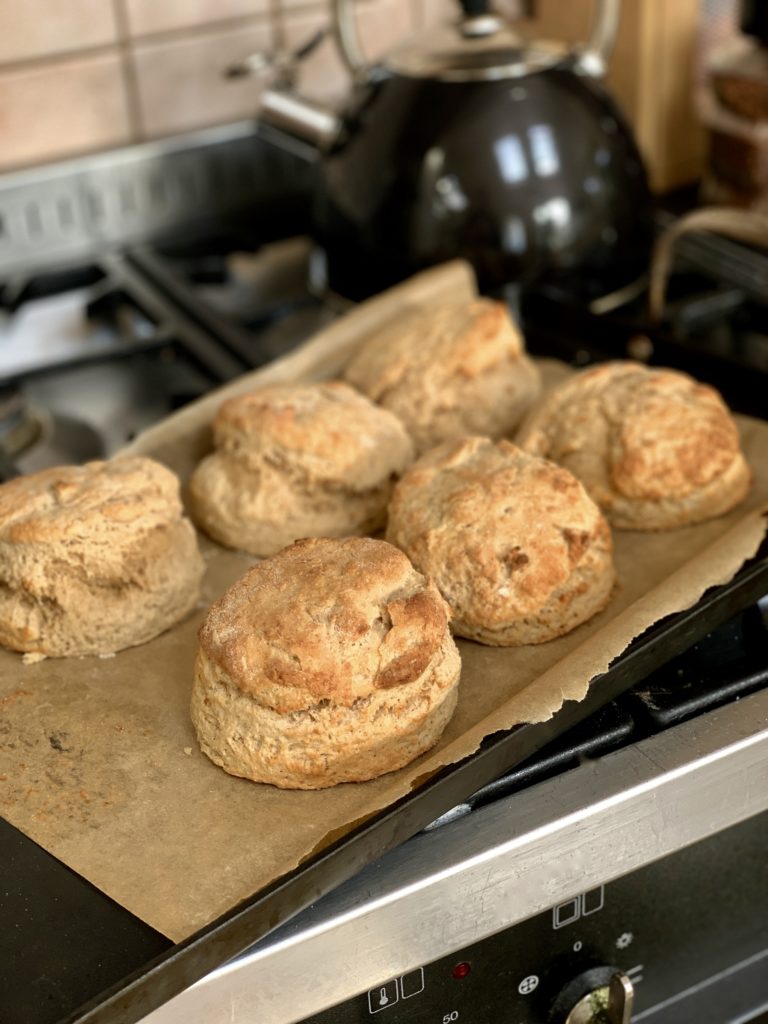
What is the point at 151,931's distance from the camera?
78cm

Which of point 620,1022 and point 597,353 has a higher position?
point 597,353

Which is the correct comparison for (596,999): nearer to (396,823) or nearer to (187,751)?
(396,823)

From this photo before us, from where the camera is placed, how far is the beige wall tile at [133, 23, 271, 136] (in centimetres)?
185

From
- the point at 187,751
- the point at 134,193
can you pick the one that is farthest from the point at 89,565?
the point at 134,193

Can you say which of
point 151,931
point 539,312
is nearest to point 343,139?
point 539,312

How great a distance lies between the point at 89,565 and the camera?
1.02 m

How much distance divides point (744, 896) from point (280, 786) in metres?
0.39

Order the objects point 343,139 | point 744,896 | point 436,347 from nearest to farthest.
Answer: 1. point 744,896
2. point 436,347
3. point 343,139

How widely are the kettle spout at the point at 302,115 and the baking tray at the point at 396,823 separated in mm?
856

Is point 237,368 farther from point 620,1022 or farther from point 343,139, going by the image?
point 620,1022

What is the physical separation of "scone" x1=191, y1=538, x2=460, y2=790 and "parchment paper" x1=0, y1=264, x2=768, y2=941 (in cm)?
2

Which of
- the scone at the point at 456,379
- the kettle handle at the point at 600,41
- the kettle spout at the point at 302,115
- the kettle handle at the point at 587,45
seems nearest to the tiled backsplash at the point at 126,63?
the kettle spout at the point at 302,115

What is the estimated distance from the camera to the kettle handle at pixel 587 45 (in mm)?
1517

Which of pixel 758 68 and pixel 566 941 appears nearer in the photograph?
pixel 566 941
